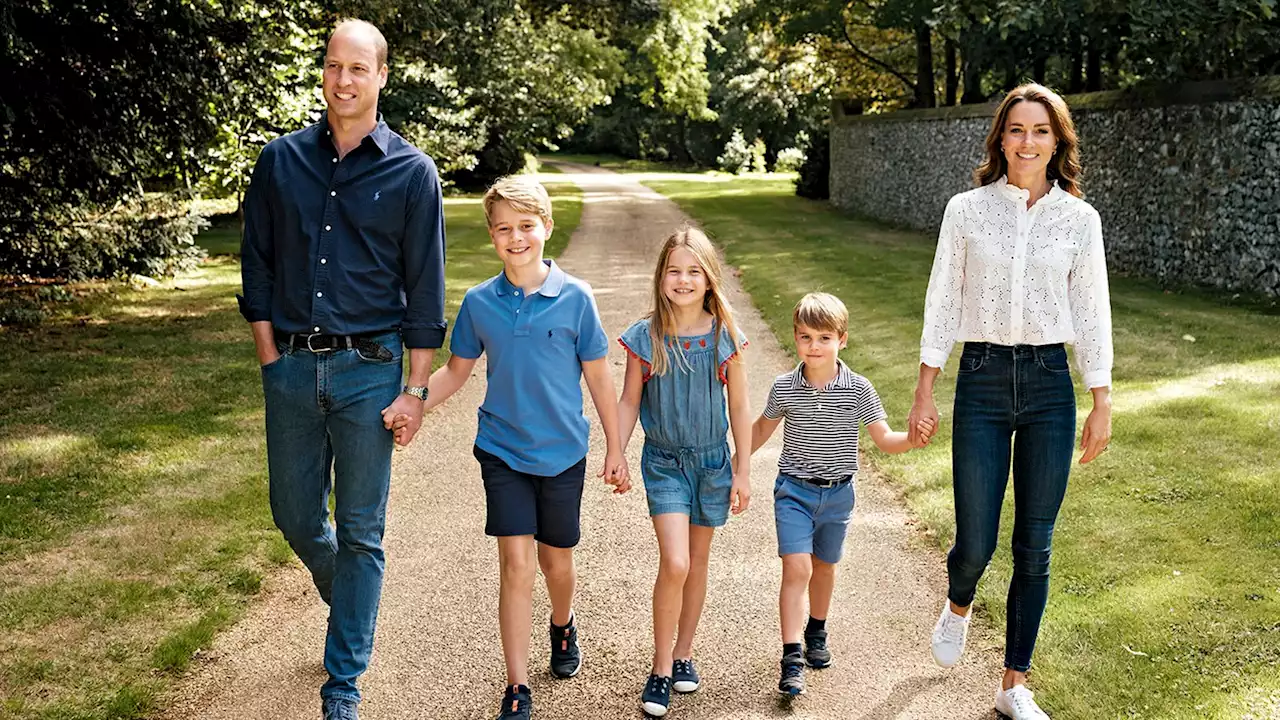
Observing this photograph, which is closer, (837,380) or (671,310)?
(671,310)

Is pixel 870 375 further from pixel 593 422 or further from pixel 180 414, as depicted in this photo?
pixel 180 414

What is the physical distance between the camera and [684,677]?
441cm

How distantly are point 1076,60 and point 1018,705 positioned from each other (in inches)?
712

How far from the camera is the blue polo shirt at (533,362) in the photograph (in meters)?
4.15

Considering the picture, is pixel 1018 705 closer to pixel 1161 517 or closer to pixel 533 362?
pixel 533 362

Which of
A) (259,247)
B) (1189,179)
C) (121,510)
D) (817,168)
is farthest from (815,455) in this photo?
(817,168)

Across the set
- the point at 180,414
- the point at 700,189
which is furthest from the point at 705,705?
the point at 700,189

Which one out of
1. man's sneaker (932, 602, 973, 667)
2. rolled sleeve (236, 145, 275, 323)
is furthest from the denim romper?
rolled sleeve (236, 145, 275, 323)

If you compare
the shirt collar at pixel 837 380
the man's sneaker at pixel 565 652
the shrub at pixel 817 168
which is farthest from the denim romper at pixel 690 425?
the shrub at pixel 817 168

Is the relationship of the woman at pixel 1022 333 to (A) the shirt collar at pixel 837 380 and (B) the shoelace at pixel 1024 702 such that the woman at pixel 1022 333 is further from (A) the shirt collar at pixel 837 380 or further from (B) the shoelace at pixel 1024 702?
(A) the shirt collar at pixel 837 380

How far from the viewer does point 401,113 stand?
86.1ft

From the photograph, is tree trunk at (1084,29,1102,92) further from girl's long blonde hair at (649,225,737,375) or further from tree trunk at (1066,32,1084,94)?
girl's long blonde hair at (649,225,737,375)

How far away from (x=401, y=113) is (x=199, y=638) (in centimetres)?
2265

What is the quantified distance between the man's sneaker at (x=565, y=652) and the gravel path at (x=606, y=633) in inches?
1.8
